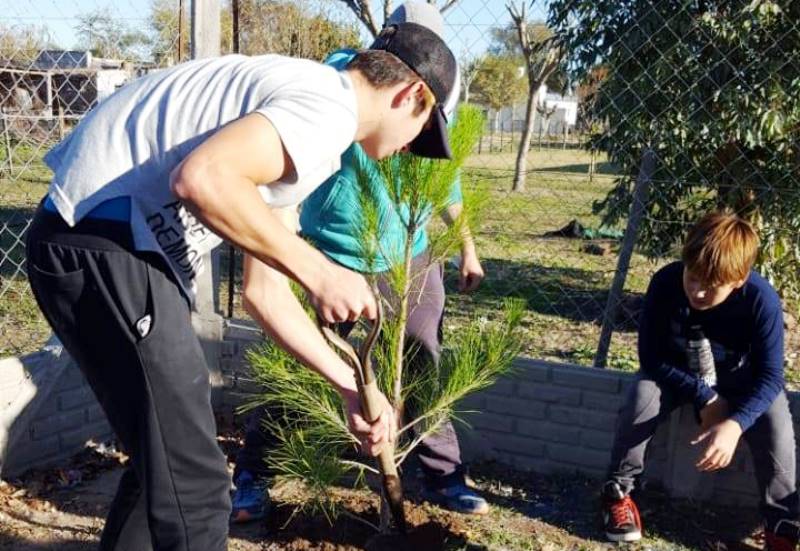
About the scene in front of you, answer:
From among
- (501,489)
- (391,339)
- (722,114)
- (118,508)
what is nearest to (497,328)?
(391,339)

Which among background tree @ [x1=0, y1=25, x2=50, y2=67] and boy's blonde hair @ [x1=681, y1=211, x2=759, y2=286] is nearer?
boy's blonde hair @ [x1=681, y1=211, x2=759, y2=286]

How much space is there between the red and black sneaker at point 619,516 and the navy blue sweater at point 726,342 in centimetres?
39

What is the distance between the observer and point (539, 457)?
11.1ft

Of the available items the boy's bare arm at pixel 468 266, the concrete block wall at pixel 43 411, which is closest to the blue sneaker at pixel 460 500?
the boy's bare arm at pixel 468 266

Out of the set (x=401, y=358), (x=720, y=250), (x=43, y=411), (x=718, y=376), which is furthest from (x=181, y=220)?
(x=718, y=376)

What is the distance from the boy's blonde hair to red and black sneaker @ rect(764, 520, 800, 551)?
78 cm

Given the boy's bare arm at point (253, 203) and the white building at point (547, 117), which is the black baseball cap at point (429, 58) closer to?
the boy's bare arm at point (253, 203)

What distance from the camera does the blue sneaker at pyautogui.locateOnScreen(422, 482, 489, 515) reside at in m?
3.05

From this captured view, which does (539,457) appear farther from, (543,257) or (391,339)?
(543,257)

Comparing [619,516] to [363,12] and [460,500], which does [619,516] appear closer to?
[460,500]

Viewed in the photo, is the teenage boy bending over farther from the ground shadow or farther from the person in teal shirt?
the ground shadow

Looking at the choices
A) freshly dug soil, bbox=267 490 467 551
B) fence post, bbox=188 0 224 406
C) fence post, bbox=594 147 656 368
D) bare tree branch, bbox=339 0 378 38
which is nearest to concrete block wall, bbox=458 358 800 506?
fence post, bbox=594 147 656 368

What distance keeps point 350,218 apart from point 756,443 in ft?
4.86

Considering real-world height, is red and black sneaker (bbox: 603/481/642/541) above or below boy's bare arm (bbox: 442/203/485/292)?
below
